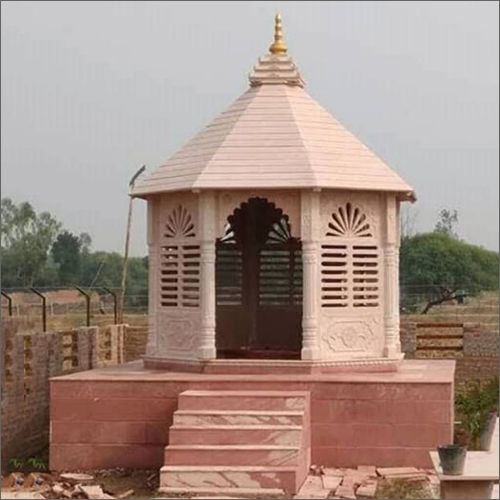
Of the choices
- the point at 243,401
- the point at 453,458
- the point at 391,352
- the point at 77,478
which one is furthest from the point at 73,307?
the point at 453,458

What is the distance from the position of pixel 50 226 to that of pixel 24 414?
37899mm

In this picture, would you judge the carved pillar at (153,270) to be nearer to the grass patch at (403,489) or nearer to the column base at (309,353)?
the column base at (309,353)

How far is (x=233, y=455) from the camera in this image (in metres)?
10.7

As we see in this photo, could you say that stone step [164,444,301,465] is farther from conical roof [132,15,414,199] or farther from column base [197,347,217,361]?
conical roof [132,15,414,199]

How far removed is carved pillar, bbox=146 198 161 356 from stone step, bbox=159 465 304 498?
10.9 ft

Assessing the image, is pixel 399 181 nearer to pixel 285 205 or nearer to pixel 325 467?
pixel 285 205

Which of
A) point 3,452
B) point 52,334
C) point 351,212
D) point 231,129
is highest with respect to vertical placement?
point 231,129

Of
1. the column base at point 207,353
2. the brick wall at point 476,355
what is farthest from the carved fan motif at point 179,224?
the brick wall at point 476,355

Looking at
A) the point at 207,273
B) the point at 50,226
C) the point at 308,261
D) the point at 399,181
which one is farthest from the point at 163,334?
the point at 50,226

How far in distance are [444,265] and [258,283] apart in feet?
109

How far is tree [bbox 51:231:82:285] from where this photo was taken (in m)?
50.9

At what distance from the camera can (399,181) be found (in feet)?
44.0

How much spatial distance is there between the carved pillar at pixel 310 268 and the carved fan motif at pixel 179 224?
140cm

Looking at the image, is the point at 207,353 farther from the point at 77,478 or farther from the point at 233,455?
the point at 233,455
